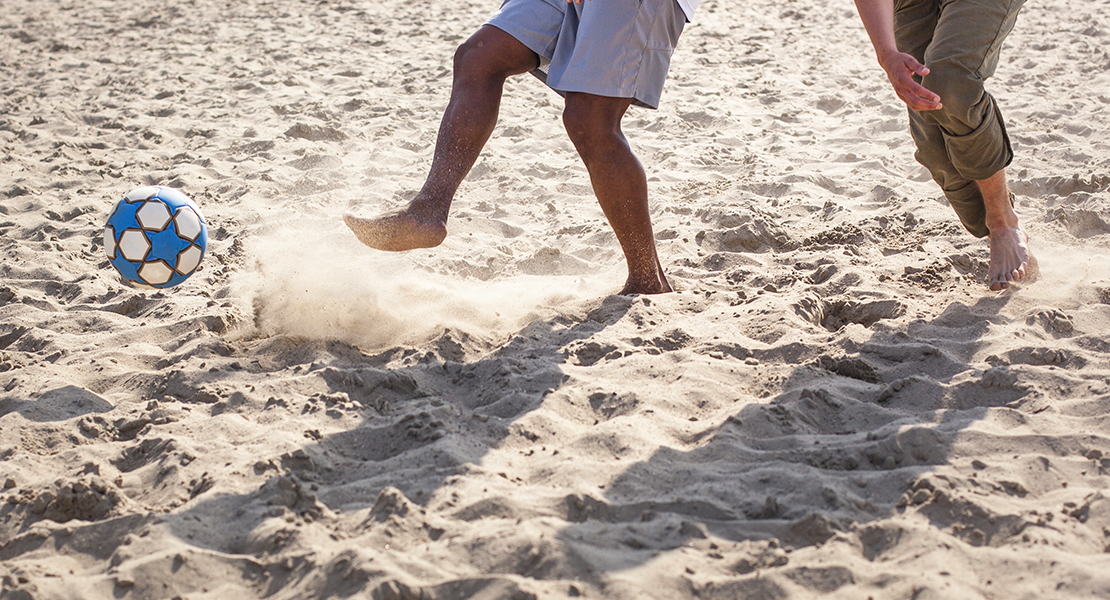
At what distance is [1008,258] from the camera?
3287mm

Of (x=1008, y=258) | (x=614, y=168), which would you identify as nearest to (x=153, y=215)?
(x=614, y=168)

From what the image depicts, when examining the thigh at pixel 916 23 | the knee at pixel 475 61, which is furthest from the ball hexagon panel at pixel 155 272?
the thigh at pixel 916 23

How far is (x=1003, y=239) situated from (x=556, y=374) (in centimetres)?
191

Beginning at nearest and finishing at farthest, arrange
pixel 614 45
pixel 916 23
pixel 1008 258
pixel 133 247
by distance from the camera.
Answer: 1. pixel 614 45
2. pixel 133 247
3. pixel 1008 258
4. pixel 916 23

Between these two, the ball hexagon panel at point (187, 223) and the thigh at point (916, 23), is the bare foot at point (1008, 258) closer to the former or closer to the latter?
the thigh at point (916, 23)

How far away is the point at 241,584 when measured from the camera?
1.83 metres

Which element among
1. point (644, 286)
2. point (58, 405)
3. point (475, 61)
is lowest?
point (58, 405)

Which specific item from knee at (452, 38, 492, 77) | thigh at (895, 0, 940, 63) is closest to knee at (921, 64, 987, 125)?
thigh at (895, 0, 940, 63)

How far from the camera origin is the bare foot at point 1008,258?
127 inches

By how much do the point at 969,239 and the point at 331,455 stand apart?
300cm

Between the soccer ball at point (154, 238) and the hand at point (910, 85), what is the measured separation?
2.49m

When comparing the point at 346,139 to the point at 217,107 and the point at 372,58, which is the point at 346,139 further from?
the point at 372,58

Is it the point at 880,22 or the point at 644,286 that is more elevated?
the point at 880,22

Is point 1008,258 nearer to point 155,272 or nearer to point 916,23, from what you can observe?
point 916,23
